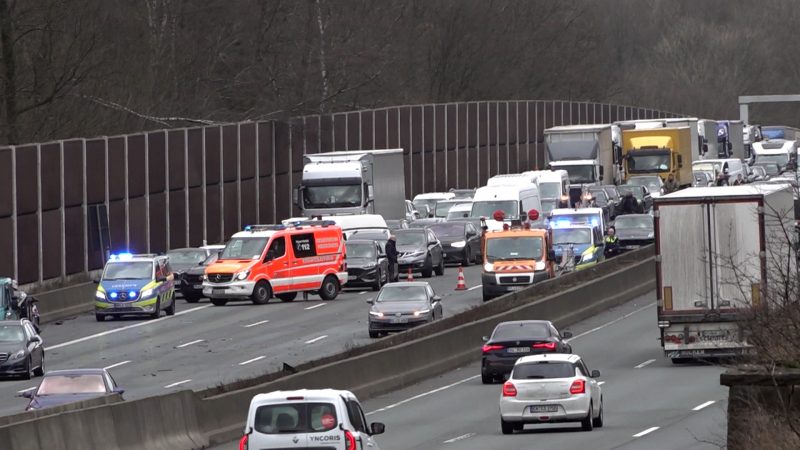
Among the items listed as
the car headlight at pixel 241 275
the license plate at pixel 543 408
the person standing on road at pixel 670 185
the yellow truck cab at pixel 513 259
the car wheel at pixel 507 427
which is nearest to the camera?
the license plate at pixel 543 408

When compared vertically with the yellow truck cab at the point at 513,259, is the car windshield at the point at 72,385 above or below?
below

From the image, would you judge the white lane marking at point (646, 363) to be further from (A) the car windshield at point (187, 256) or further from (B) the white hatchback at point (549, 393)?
(A) the car windshield at point (187, 256)

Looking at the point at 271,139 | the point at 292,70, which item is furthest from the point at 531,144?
the point at 271,139

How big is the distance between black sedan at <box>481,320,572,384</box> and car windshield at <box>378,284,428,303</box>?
21.8 ft

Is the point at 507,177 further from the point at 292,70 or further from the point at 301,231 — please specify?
Answer: the point at 292,70

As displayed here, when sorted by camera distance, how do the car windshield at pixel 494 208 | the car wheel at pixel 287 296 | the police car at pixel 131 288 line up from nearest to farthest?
the police car at pixel 131 288 < the car wheel at pixel 287 296 < the car windshield at pixel 494 208

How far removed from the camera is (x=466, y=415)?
31.5m

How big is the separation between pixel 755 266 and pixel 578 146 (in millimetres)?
41457

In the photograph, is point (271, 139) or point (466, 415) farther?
point (271, 139)

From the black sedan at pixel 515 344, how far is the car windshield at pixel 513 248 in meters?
12.8

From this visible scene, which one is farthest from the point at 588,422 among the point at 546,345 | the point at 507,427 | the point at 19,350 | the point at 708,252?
the point at 19,350

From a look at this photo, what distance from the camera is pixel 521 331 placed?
117ft

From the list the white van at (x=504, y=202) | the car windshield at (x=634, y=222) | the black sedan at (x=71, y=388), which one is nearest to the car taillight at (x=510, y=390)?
the black sedan at (x=71, y=388)

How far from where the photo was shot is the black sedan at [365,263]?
52.6 meters
